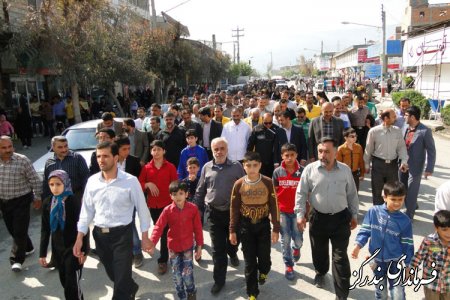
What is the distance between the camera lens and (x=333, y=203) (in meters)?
4.06

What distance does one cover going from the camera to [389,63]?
46.9 meters

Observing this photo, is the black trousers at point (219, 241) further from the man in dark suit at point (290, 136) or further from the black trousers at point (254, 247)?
the man in dark suit at point (290, 136)

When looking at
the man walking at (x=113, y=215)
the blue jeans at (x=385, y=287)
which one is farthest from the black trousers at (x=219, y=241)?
the blue jeans at (x=385, y=287)

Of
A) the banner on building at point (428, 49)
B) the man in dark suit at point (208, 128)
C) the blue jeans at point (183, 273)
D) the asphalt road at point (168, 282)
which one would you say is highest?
the banner on building at point (428, 49)

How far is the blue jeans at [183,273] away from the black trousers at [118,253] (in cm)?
54

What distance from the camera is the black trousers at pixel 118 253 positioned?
3.77 m

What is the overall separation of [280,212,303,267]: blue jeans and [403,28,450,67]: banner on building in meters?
19.3

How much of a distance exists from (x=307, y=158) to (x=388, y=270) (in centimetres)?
386

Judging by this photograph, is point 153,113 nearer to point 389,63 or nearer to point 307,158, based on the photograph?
point 307,158

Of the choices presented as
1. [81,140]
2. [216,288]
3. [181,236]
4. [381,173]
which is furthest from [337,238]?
[81,140]

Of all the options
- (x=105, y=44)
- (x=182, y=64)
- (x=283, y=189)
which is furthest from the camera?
(x=182, y=64)

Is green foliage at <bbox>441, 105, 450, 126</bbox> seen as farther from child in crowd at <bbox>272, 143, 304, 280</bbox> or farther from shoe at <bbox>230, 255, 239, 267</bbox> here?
shoe at <bbox>230, 255, 239, 267</bbox>

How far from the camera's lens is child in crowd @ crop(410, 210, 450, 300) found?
3.22 metres

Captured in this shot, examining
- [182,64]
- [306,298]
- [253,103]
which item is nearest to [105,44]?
[253,103]
